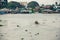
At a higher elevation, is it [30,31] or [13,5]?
[30,31]

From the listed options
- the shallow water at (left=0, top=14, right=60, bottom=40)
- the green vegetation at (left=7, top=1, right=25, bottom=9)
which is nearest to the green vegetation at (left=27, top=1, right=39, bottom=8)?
the green vegetation at (left=7, top=1, right=25, bottom=9)

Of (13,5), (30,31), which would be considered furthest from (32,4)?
(30,31)

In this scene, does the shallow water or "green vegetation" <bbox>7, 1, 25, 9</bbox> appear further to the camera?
"green vegetation" <bbox>7, 1, 25, 9</bbox>

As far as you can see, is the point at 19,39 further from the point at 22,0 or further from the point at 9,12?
the point at 22,0

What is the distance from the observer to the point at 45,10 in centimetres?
5247

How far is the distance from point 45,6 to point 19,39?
46291 millimetres

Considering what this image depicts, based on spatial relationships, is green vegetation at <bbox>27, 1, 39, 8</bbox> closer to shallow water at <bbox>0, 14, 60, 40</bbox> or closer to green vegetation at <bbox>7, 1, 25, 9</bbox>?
green vegetation at <bbox>7, 1, 25, 9</bbox>

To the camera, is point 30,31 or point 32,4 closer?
point 30,31

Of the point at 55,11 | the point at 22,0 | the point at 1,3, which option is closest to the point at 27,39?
the point at 55,11

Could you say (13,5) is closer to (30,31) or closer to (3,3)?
(3,3)

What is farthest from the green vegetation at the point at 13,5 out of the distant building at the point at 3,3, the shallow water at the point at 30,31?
the shallow water at the point at 30,31

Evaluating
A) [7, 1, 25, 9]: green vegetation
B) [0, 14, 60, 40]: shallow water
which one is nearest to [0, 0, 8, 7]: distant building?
[7, 1, 25, 9]: green vegetation

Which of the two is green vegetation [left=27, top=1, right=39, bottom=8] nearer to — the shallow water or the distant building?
the distant building

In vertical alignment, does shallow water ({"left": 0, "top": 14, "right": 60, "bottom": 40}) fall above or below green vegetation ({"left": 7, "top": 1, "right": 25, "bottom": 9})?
above
